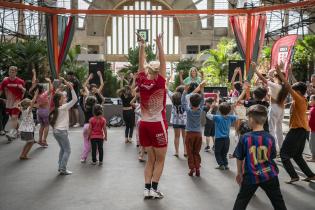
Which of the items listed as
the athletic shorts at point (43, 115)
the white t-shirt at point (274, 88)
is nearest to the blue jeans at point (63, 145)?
the athletic shorts at point (43, 115)

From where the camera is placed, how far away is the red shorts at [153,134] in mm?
5133

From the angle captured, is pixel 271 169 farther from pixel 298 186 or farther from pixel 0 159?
pixel 0 159

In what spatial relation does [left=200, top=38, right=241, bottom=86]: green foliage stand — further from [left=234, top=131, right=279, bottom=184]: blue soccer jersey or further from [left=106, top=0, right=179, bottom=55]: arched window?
[left=106, top=0, right=179, bottom=55]: arched window

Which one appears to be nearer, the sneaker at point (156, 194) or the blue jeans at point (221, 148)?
the sneaker at point (156, 194)

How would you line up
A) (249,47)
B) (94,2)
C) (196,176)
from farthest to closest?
(94,2) → (249,47) → (196,176)

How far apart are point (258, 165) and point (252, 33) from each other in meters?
10.8

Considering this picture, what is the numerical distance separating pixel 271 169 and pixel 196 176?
115 inches

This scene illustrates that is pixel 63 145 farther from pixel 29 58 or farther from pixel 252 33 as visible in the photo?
pixel 29 58

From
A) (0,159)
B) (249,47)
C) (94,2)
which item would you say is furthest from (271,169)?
(94,2)

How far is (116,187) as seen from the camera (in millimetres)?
5953

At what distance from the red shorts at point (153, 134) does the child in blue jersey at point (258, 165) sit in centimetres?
149

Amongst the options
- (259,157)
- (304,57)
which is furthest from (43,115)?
(304,57)

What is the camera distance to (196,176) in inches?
261

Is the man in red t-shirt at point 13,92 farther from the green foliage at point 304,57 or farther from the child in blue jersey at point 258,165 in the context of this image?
the green foliage at point 304,57
